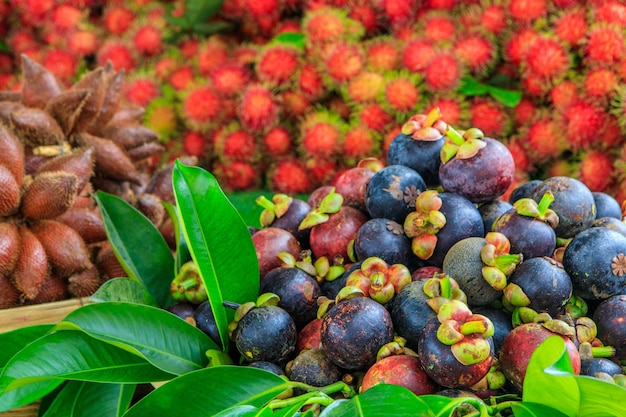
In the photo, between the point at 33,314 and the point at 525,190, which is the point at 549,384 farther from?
the point at 33,314

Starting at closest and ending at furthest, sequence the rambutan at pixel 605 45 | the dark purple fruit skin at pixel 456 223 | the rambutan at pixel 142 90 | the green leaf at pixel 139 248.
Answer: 1. the dark purple fruit skin at pixel 456 223
2. the green leaf at pixel 139 248
3. the rambutan at pixel 605 45
4. the rambutan at pixel 142 90

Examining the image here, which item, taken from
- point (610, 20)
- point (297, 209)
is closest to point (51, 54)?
point (297, 209)

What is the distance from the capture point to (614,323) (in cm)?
75

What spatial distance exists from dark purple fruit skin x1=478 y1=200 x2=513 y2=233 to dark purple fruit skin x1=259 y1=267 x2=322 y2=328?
9.6 inches

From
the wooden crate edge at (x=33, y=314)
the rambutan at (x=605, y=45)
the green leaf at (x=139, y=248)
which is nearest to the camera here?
the green leaf at (x=139, y=248)

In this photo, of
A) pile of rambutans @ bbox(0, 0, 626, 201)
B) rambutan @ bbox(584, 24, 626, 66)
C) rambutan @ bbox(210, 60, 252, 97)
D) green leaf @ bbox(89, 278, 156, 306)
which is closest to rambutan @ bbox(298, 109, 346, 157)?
pile of rambutans @ bbox(0, 0, 626, 201)

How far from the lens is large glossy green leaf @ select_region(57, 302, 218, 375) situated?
76 cm

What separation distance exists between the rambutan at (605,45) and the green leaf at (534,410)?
1.19m

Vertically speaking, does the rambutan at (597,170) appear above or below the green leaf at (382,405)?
below

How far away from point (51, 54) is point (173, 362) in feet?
5.80

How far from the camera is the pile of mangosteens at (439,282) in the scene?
69 cm

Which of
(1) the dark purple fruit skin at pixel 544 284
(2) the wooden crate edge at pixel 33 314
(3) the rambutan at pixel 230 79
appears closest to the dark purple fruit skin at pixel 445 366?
(1) the dark purple fruit skin at pixel 544 284

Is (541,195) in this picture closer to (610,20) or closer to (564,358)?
(564,358)

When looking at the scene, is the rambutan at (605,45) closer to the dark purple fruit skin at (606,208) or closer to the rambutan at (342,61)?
the rambutan at (342,61)
